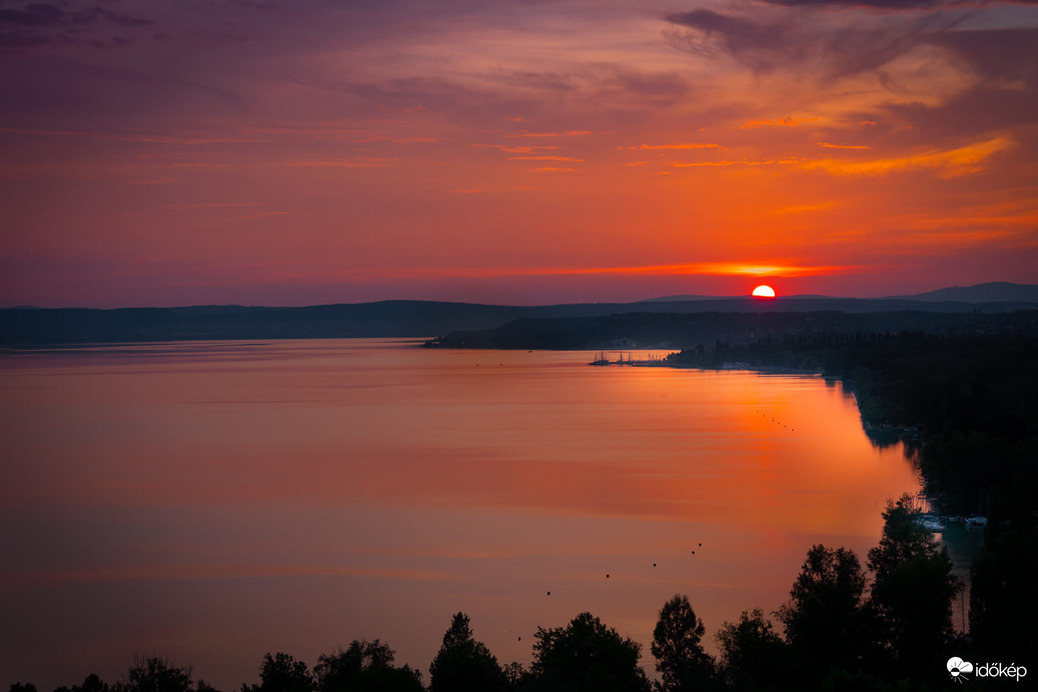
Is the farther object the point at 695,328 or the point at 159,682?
the point at 695,328

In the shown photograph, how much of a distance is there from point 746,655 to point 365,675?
5072mm

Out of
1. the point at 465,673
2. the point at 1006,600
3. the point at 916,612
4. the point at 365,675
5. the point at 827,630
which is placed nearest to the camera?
the point at 365,675

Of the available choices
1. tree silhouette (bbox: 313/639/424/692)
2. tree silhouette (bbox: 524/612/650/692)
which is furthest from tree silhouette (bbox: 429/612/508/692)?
tree silhouette (bbox: 524/612/650/692)

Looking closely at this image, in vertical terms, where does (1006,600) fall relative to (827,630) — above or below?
above

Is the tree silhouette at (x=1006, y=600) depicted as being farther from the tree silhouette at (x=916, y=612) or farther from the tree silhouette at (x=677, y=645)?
the tree silhouette at (x=677, y=645)

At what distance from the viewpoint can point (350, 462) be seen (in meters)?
39.1

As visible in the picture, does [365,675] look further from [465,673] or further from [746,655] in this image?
[746,655]

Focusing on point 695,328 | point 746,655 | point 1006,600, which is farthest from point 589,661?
point 695,328

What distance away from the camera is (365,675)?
12.2m

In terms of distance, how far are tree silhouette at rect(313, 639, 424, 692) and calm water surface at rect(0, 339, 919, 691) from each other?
2.02m

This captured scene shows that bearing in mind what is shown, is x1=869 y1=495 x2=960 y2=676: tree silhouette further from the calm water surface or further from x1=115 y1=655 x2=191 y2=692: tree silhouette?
x1=115 y1=655 x2=191 y2=692: tree silhouette

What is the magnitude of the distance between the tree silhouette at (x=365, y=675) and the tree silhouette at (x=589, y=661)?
1.61 meters

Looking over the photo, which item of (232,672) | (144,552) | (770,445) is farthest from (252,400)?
(232,672)

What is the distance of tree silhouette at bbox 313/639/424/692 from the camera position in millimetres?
11859
